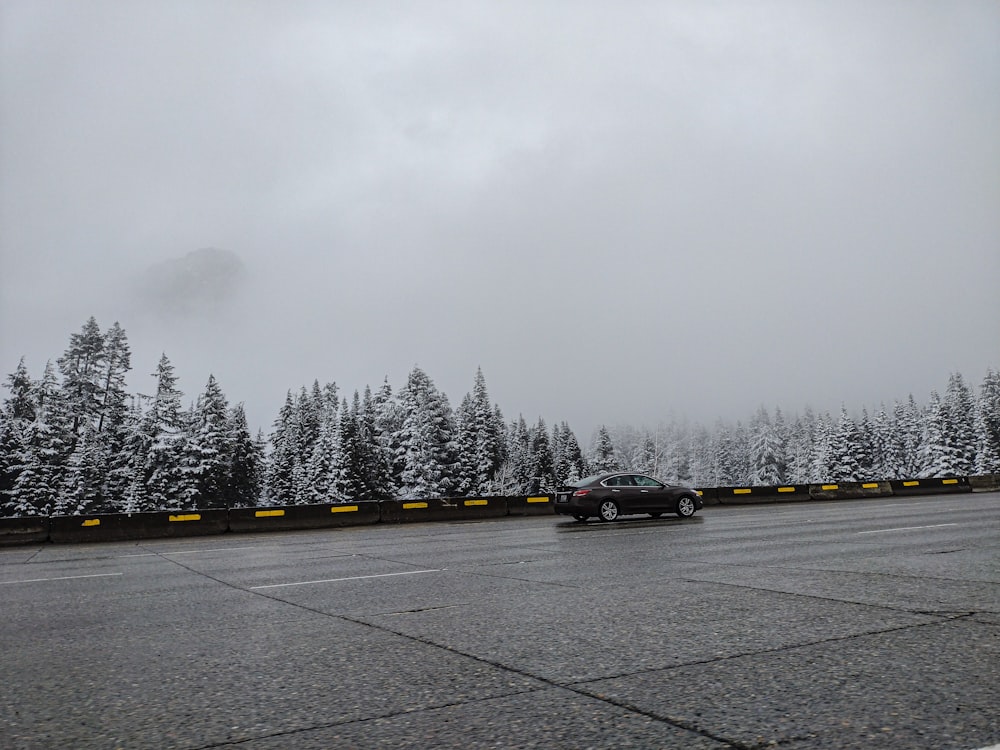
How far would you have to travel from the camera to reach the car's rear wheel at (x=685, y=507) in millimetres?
21950

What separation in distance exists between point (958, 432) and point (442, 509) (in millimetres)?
74016

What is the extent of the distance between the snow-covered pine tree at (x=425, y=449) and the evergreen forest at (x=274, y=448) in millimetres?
122

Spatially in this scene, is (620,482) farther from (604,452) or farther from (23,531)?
(604,452)

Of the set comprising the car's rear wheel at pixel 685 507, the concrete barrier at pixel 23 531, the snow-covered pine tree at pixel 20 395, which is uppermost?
the snow-covered pine tree at pixel 20 395

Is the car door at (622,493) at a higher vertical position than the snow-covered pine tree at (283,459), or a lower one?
lower

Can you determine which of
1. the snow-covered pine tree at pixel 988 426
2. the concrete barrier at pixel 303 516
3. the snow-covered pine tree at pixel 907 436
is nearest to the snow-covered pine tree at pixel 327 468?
the concrete barrier at pixel 303 516

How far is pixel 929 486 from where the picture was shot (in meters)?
39.1

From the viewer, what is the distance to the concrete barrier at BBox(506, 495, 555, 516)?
88.4 feet

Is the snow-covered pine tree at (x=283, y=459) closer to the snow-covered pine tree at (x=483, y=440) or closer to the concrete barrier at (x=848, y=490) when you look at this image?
the snow-covered pine tree at (x=483, y=440)

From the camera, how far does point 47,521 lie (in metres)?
19.6

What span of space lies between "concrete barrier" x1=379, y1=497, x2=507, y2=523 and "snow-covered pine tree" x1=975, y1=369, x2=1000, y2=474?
67.8 m

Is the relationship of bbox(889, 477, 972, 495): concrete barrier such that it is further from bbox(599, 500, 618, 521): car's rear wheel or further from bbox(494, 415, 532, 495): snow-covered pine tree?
bbox(494, 415, 532, 495): snow-covered pine tree

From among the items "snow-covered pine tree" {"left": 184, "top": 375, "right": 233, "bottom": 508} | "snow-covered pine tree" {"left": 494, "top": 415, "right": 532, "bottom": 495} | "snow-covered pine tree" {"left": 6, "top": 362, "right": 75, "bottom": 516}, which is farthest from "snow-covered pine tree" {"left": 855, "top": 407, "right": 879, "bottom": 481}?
"snow-covered pine tree" {"left": 6, "top": 362, "right": 75, "bottom": 516}

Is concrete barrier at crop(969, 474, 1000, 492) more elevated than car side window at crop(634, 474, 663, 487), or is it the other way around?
car side window at crop(634, 474, 663, 487)
